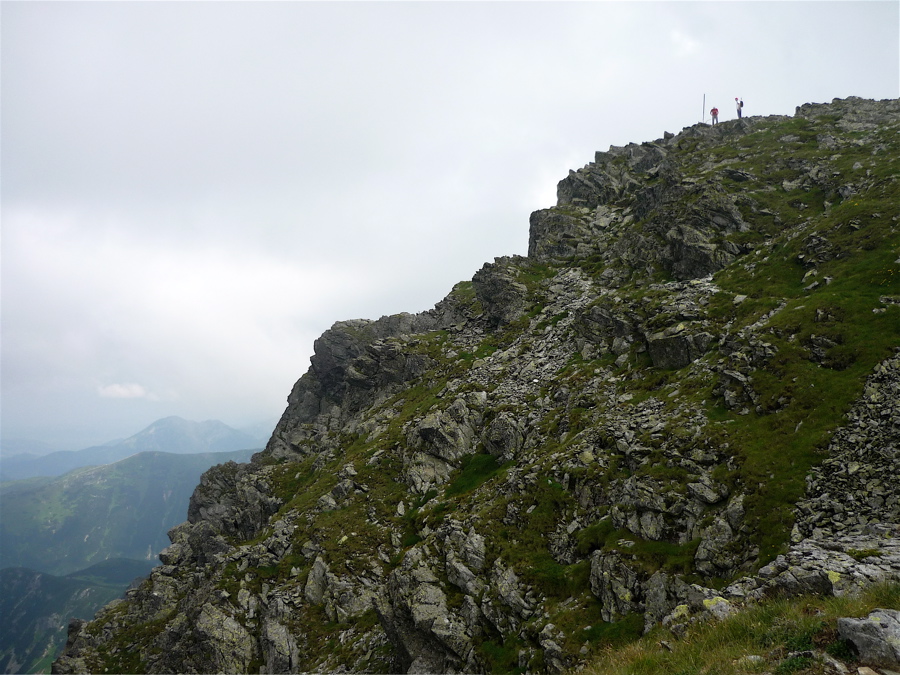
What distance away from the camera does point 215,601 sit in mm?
39344

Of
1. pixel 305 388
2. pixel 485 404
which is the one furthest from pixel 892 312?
pixel 305 388

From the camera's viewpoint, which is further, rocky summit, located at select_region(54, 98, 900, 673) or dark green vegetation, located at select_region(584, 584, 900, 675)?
rocky summit, located at select_region(54, 98, 900, 673)

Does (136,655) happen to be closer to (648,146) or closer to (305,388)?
(305,388)

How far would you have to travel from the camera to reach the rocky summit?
65.0ft

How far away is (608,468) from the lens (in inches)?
1104

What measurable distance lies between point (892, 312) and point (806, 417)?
36.8 ft

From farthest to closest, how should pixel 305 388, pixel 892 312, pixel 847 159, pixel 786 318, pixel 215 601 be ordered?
pixel 305 388
pixel 847 159
pixel 215 601
pixel 786 318
pixel 892 312

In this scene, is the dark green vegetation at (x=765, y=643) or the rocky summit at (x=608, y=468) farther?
the rocky summit at (x=608, y=468)

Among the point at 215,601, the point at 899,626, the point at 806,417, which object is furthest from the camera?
the point at 215,601

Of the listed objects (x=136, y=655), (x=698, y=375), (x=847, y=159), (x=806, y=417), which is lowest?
(x=136, y=655)

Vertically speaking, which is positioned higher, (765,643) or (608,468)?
(608,468)

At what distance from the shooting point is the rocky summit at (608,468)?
19812mm

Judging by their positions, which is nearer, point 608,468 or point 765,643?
point 765,643

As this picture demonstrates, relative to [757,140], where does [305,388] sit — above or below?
below
